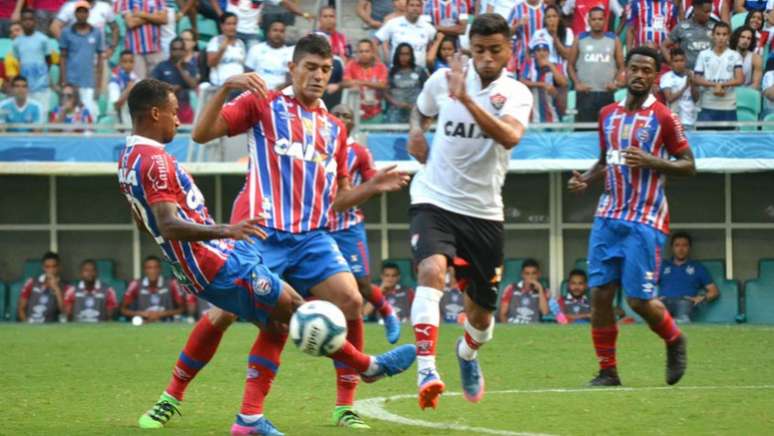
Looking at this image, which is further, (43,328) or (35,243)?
(35,243)

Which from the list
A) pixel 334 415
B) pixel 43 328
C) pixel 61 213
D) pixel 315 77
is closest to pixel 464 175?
pixel 315 77

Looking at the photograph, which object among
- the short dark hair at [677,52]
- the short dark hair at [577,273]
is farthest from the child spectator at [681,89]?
the short dark hair at [577,273]

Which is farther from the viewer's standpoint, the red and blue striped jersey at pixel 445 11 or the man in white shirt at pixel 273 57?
→ the red and blue striped jersey at pixel 445 11

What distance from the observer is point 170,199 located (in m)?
7.80

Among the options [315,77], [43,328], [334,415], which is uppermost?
[315,77]

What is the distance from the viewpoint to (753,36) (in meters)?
20.2

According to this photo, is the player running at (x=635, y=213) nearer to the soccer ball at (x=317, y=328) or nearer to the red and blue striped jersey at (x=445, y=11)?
the soccer ball at (x=317, y=328)

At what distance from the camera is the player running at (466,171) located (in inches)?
342

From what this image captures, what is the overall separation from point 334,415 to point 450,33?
1308cm

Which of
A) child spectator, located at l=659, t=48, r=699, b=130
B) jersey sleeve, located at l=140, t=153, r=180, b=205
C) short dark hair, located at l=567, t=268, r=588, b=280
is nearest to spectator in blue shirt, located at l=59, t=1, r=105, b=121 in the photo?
short dark hair, located at l=567, t=268, r=588, b=280

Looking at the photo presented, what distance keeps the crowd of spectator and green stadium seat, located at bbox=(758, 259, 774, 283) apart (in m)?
2.76

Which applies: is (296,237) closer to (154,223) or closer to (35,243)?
(154,223)

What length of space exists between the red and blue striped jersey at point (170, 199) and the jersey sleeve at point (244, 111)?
2.26ft

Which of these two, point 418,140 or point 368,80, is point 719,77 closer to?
point 368,80
